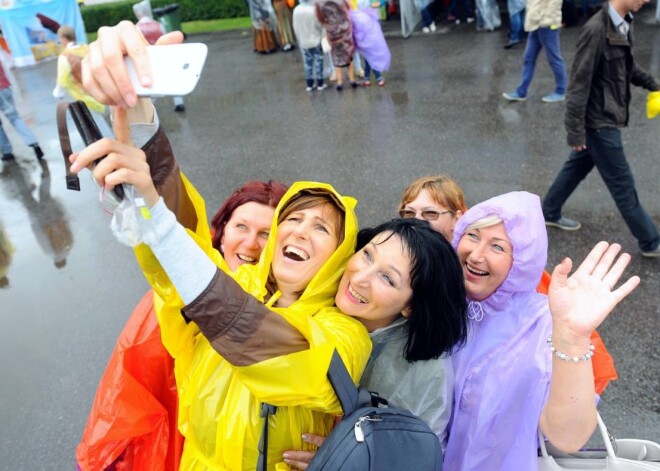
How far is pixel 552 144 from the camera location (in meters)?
5.69

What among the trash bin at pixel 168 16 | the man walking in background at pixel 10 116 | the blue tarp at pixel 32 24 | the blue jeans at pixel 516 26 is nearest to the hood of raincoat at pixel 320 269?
the man walking in background at pixel 10 116

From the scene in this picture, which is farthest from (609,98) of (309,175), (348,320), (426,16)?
(426,16)

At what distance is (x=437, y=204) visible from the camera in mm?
2311

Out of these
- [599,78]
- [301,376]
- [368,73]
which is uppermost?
[301,376]

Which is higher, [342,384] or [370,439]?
[342,384]

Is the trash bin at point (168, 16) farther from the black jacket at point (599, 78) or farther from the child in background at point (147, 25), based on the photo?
the black jacket at point (599, 78)

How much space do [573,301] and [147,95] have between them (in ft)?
3.65

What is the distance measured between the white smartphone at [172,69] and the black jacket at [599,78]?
324cm

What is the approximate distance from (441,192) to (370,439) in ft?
4.26

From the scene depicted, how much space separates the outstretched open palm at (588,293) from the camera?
1354mm

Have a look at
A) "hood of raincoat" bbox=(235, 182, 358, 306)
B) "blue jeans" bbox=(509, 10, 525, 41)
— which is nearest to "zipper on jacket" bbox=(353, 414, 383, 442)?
"hood of raincoat" bbox=(235, 182, 358, 306)

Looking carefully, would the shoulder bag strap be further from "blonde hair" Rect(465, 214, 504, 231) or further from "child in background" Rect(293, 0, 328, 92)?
"child in background" Rect(293, 0, 328, 92)

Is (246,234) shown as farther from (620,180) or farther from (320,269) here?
(620,180)

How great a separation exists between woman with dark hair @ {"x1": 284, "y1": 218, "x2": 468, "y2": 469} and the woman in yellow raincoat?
0.09 m
